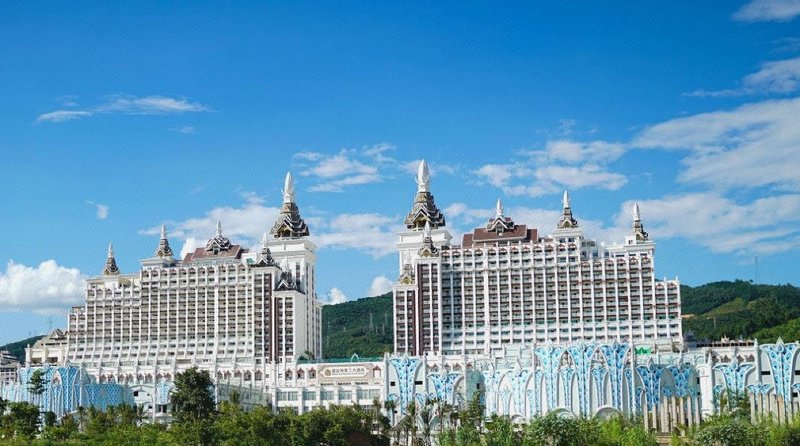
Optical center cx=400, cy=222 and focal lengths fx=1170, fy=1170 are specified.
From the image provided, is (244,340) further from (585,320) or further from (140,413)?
(585,320)

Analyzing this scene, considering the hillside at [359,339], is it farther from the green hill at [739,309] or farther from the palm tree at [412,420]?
the palm tree at [412,420]

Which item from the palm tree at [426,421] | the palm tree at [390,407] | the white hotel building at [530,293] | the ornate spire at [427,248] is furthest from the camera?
the ornate spire at [427,248]

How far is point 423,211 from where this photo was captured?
134875mm

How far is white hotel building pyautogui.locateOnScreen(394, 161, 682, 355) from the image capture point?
12250cm

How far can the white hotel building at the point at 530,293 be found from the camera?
12250cm

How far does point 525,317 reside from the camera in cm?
12594

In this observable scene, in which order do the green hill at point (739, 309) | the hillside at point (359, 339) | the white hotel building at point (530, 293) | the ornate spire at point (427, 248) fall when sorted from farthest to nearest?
the hillside at point (359, 339), the green hill at point (739, 309), the ornate spire at point (427, 248), the white hotel building at point (530, 293)

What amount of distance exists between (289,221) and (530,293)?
32.3 m

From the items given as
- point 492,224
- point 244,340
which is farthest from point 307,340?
point 492,224

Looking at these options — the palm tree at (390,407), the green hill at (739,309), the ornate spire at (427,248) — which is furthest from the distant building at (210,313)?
the green hill at (739,309)

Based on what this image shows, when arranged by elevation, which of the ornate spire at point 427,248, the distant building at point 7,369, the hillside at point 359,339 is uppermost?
the ornate spire at point 427,248

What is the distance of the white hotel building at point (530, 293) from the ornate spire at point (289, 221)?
58.1ft

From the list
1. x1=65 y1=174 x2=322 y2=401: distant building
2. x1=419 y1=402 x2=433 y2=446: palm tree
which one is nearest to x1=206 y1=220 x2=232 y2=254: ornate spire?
x1=65 y1=174 x2=322 y2=401: distant building

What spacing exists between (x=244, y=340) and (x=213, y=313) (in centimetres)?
564
